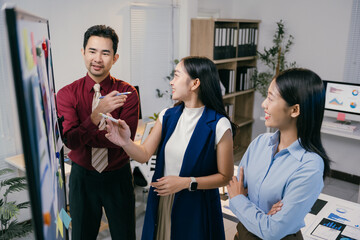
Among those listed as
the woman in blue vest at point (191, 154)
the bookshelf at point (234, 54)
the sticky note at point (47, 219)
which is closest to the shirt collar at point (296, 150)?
the woman in blue vest at point (191, 154)

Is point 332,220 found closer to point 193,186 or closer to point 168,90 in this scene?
point 193,186

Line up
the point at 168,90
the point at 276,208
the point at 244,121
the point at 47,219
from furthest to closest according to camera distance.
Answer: the point at 244,121
the point at 168,90
the point at 276,208
the point at 47,219

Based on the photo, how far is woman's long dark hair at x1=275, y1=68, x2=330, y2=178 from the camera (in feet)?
3.66

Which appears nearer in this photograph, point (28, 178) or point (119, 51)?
point (28, 178)

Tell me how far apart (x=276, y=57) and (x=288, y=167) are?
13.3ft

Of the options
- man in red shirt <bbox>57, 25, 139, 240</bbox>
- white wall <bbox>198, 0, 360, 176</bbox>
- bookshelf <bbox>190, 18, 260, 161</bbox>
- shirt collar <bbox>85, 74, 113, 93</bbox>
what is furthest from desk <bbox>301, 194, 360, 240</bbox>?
white wall <bbox>198, 0, 360, 176</bbox>

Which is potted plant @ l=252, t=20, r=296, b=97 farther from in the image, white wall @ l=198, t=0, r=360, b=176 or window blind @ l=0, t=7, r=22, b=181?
window blind @ l=0, t=7, r=22, b=181

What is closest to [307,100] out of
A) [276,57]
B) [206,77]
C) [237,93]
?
[206,77]

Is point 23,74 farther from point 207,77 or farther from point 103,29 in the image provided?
point 103,29

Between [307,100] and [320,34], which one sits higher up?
[320,34]

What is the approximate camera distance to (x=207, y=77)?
1547 mm

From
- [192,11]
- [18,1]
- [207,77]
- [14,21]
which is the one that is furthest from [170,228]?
[192,11]

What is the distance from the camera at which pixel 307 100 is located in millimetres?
1112

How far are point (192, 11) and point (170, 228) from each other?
3.26 metres
